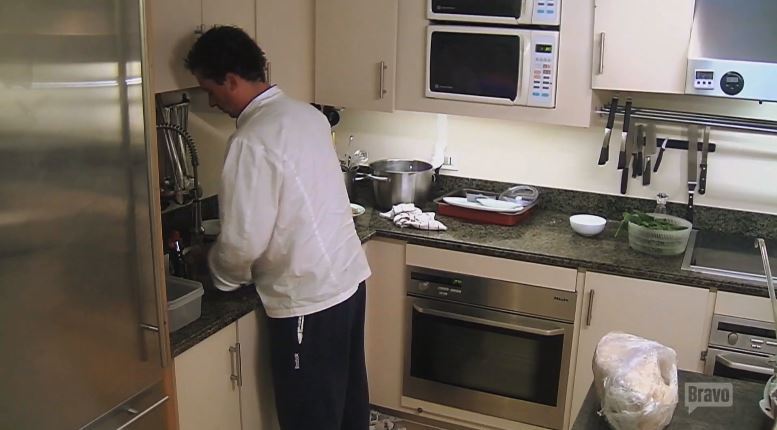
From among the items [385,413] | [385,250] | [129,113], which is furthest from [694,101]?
[129,113]

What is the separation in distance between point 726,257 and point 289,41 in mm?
1747

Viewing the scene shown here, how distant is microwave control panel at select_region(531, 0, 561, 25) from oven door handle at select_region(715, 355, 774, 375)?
1248mm

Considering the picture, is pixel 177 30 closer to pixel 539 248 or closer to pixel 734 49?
pixel 539 248

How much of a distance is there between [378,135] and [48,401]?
2126 mm

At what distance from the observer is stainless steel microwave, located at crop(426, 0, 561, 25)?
2.82m

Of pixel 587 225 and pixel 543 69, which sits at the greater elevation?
pixel 543 69

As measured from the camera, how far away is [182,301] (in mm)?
2133

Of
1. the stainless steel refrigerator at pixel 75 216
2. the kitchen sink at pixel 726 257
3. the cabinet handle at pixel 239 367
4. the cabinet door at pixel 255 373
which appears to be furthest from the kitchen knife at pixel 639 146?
the stainless steel refrigerator at pixel 75 216

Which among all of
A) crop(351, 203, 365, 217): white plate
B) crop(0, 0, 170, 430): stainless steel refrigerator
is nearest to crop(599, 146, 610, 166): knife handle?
crop(351, 203, 365, 217): white plate

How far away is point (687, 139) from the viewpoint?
3.04m

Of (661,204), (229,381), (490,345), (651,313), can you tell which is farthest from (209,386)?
(661,204)

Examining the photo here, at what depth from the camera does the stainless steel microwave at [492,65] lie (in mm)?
2877

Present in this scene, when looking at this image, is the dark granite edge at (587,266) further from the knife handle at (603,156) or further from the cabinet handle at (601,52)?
the cabinet handle at (601,52)

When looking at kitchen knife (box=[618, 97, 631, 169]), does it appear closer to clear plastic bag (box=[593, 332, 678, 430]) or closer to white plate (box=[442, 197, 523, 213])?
white plate (box=[442, 197, 523, 213])
